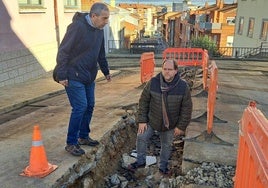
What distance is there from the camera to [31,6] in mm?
10078

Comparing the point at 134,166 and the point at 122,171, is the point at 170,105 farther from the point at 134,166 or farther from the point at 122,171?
the point at 122,171

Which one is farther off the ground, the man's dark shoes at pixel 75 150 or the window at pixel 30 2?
the window at pixel 30 2

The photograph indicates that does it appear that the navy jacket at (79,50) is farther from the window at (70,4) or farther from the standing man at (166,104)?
the window at (70,4)

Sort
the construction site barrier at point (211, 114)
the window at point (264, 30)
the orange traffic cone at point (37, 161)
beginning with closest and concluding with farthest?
the orange traffic cone at point (37, 161)
the construction site barrier at point (211, 114)
the window at point (264, 30)

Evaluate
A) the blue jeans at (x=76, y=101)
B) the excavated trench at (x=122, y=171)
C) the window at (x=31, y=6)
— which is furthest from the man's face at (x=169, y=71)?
the window at (x=31, y=6)

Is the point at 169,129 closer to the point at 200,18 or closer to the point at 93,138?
the point at 93,138

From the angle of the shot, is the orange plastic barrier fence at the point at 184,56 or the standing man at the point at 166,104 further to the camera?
the orange plastic barrier fence at the point at 184,56

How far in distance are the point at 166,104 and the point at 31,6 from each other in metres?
8.03

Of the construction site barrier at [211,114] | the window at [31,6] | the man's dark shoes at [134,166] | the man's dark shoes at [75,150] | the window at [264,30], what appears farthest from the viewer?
the window at [264,30]

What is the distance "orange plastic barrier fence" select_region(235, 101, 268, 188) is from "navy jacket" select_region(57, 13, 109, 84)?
206 centimetres

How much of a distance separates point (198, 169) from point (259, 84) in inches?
304

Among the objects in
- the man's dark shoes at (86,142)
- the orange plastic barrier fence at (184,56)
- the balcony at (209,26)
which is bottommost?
the man's dark shoes at (86,142)

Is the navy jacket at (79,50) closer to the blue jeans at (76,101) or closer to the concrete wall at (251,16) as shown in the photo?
the blue jeans at (76,101)

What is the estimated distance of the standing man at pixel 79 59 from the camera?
142 inches
